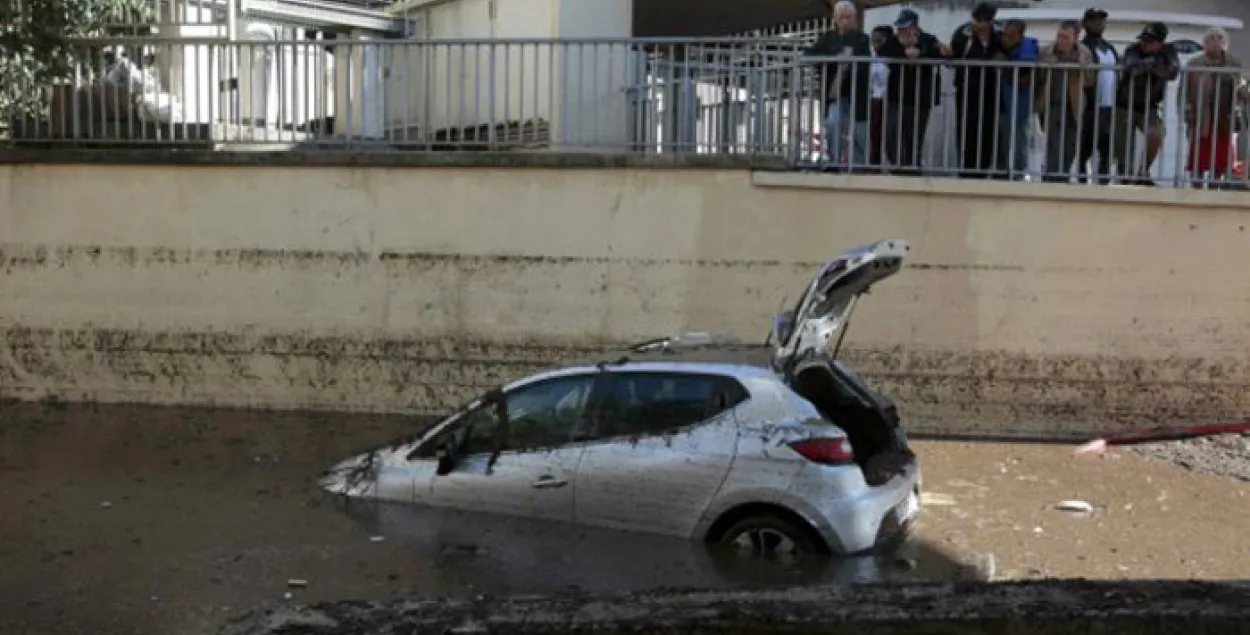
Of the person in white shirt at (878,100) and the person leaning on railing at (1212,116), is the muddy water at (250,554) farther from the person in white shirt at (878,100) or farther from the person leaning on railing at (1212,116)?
the person leaning on railing at (1212,116)

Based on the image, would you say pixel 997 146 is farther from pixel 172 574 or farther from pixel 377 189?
pixel 172 574

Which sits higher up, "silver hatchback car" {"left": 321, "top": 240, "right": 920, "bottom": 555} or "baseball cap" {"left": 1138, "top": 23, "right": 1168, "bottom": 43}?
"baseball cap" {"left": 1138, "top": 23, "right": 1168, "bottom": 43}

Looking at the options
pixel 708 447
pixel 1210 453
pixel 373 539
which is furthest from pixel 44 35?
pixel 1210 453

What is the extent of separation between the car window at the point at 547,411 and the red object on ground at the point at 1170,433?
214 inches

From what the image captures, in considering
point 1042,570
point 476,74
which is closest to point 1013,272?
point 1042,570

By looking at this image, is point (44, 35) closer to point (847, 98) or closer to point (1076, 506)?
point (847, 98)

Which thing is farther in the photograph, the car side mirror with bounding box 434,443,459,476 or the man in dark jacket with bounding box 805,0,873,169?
the man in dark jacket with bounding box 805,0,873,169

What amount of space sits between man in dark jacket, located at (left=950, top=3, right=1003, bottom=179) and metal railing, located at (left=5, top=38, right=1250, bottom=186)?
0.06ft

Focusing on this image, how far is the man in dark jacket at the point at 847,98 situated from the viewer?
10.7 m

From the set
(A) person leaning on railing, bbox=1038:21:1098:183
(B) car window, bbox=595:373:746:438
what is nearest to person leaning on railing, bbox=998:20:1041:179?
(A) person leaning on railing, bbox=1038:21:1098:183

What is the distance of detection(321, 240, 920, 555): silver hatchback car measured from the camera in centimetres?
637

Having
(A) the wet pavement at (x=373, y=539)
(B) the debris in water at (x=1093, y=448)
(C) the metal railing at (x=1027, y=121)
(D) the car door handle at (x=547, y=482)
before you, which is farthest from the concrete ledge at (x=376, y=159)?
(D) the car door handle at (x=547, y=482)

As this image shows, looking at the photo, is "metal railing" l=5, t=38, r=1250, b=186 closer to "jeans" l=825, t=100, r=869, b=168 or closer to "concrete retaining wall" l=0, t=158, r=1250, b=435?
"jeans" l=825, t=100, r=869, b=168

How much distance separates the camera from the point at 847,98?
10.8 meters
